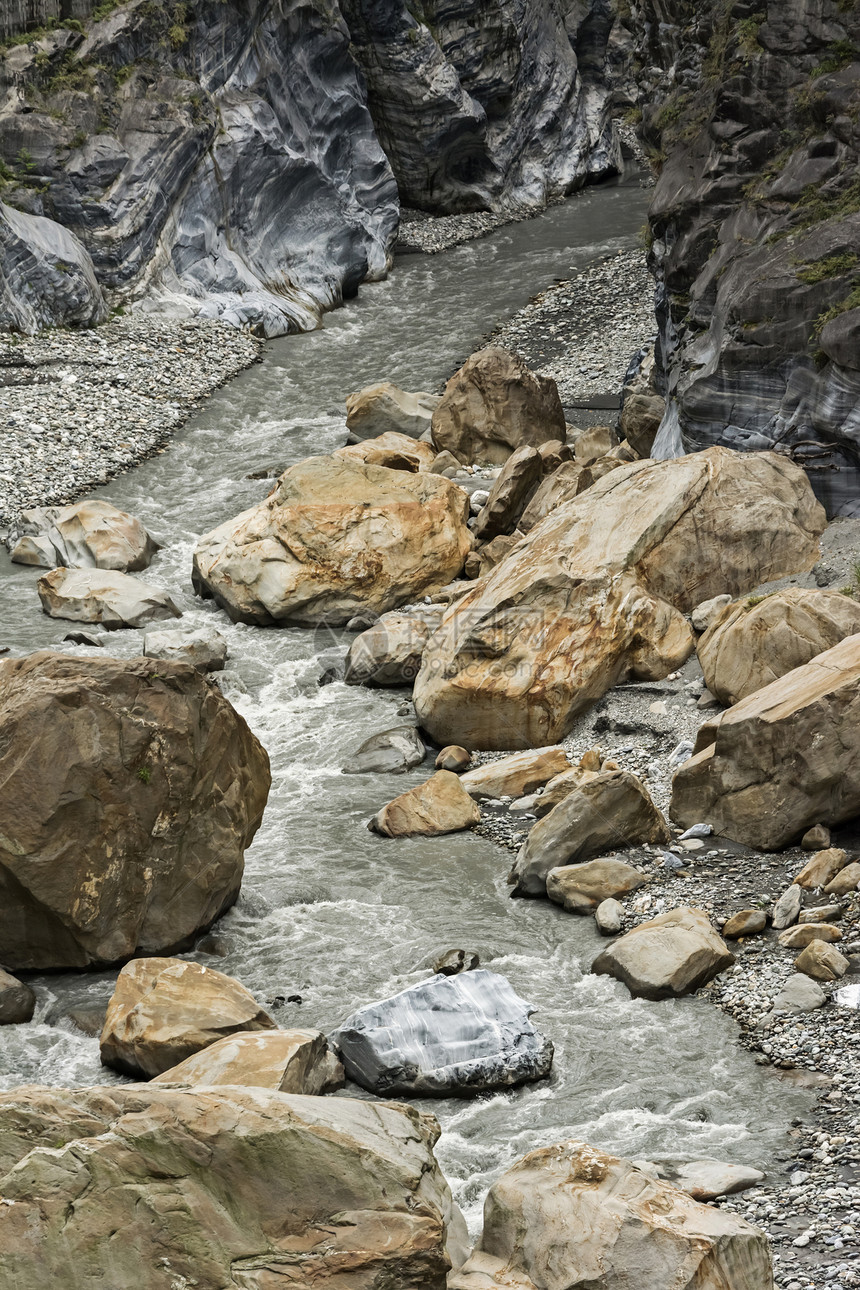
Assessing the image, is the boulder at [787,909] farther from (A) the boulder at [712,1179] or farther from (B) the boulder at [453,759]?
(B) the boulder at [453,759]

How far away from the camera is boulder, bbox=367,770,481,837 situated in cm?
1238

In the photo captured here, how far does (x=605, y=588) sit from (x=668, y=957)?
5917 mm

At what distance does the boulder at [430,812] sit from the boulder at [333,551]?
5.56m

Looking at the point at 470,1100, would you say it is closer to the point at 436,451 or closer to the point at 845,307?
the point at 845,307

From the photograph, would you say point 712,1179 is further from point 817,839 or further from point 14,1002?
point 14,1002

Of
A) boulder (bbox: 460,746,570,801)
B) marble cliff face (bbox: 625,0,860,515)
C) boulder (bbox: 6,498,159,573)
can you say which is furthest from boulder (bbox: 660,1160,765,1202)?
boulder (bbox: 6,498,159,573)

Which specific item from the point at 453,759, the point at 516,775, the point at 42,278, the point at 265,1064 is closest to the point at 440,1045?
the point at 265,1064

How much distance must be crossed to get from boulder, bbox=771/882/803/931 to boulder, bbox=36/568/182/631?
1058cm

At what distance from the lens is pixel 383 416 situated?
24.0 m

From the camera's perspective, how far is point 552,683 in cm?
1390

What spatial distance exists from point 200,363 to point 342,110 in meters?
13.4

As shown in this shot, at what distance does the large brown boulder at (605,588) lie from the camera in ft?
45.9

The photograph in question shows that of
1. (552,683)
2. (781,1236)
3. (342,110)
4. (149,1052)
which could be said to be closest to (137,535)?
(552,683)

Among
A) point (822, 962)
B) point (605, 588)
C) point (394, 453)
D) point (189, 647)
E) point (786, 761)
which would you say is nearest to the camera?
point (822, 962)
